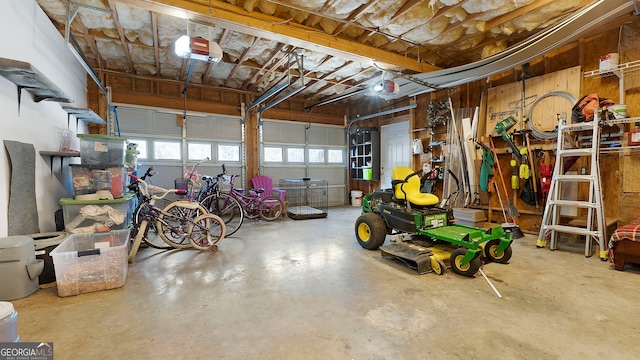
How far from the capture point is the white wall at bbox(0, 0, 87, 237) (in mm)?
2715

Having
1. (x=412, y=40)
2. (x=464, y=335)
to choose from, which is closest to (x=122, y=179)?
(x=464, y=335)

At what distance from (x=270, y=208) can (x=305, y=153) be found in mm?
2679

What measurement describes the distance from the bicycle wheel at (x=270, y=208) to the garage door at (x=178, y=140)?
1.51 metres

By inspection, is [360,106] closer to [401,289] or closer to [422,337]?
[401,289]

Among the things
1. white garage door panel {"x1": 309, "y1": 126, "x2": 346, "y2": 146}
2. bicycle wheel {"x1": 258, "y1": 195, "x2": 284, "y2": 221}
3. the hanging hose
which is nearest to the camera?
the hanging hose

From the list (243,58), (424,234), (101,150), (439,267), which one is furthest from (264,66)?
(439,267)

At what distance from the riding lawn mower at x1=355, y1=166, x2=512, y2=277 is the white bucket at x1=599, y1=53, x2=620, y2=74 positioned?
265 cm

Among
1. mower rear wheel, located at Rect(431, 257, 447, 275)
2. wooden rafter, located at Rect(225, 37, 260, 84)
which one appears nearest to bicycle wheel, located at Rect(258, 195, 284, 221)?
wooden rafter, located at Rect(225, 37, 260, 84)

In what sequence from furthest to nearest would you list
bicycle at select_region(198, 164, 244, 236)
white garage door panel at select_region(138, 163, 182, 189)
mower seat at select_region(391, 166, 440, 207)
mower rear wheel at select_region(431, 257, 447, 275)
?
white garage door panel at select_region(138, 163, 182, 189), bicycle at select_region(198, 164, 244, 236), mower seat at select_region(391, 166, 440, 207), mower rear wheel at select_region(431, 257, 447, 275)

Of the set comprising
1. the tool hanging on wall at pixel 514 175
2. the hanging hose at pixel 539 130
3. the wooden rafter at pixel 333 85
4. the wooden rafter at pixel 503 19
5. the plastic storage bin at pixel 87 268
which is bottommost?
the plastic storage bin at pixel 87 268

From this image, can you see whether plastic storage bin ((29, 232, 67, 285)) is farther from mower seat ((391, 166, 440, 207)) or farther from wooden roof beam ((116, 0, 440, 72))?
mower seat ((391, 166, 440, 207))

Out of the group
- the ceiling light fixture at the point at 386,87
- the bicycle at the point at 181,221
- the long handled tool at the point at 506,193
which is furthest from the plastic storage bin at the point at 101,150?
the long handled tool at the point at 506,193

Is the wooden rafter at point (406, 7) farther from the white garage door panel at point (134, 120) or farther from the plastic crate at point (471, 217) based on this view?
the white garage door panel at point (134, 120)

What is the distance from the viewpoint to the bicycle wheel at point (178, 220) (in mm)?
3770
